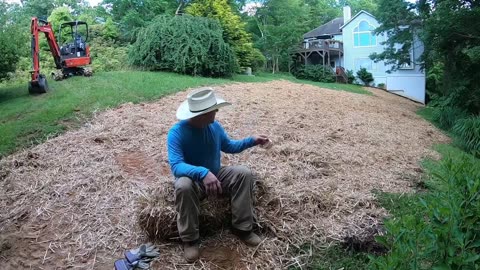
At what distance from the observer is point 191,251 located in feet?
8.61

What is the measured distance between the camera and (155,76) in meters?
10.7

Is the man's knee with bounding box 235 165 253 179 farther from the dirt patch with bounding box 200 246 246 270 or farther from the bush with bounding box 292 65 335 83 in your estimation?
the bush with bounding box 292 65 335 83

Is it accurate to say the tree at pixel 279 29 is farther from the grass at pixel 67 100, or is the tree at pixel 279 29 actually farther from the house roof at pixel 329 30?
the grass at pixel 67 100

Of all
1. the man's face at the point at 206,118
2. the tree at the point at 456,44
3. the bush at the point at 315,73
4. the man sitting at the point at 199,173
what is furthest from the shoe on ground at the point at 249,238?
the bush at the point at 315,73

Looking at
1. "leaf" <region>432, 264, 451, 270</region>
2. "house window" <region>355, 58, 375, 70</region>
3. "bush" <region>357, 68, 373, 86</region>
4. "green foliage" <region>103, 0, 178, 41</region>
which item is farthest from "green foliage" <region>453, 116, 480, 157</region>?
"house window" <region>355, 58, 375, 70</region>

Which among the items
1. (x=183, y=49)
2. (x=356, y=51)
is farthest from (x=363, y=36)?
(x=183, y=49)

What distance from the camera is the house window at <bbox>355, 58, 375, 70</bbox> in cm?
2506

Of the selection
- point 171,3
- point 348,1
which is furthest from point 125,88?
point 348,1

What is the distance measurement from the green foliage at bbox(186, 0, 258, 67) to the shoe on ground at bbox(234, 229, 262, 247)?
1327cm

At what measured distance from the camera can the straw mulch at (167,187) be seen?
9.22 ft

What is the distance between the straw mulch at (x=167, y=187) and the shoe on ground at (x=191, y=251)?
0.15 ft

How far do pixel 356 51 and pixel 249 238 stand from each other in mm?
25495

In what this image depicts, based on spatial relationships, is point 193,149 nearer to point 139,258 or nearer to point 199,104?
point 199,104

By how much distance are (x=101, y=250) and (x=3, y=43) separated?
6553 millimetres
